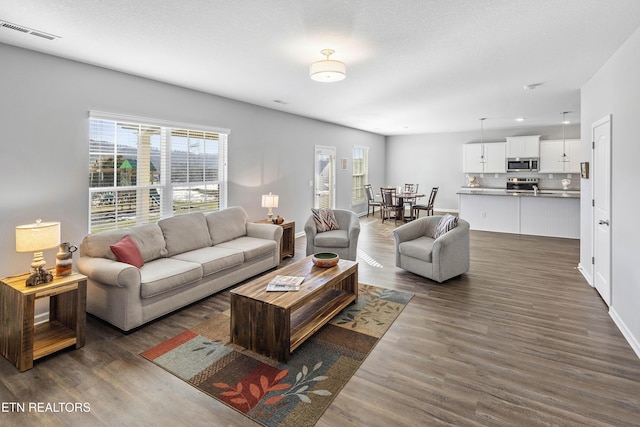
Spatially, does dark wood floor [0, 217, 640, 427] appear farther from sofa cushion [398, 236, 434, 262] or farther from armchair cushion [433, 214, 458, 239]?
armchair cushion [433, 214, 458, 239]

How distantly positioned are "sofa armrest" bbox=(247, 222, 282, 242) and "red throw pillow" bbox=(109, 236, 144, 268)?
69.7 inches

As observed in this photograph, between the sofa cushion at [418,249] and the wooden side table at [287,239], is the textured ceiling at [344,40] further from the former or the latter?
the sofa cushion at [418,249]

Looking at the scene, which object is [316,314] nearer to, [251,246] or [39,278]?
[251,246]

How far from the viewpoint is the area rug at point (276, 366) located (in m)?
2.13

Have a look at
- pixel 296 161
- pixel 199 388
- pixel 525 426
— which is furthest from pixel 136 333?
pixel 296 161

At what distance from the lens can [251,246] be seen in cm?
450

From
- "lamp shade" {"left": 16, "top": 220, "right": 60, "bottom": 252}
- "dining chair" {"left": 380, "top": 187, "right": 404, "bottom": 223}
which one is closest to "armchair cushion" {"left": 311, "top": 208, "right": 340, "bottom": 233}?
"lamp shade" {"left": 16, "top": 220, "right": 60, "bottom": 252}

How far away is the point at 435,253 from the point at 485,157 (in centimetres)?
731

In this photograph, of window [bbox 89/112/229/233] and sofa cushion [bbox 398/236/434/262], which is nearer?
window [bbox 89/112/229/233]

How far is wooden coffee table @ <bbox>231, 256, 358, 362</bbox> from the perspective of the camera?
2607 millimetres

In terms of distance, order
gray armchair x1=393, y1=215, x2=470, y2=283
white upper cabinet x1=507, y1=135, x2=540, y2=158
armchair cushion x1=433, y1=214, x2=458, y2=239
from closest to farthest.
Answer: gray armchair x1=393, y1=215, x2=470, y2=283
armchair cushion x1=433, y1=214, x2=458, y2=239
white upper cabinet x1=507, y1=135, x2=540, y2=158

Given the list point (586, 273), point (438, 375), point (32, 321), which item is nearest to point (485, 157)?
point (586, 273)

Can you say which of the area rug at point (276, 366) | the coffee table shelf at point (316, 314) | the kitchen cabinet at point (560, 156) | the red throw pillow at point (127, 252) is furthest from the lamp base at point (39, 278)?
the kitchen cabinet at point (560, 156)

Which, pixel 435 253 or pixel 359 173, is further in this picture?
pixel 359 173
